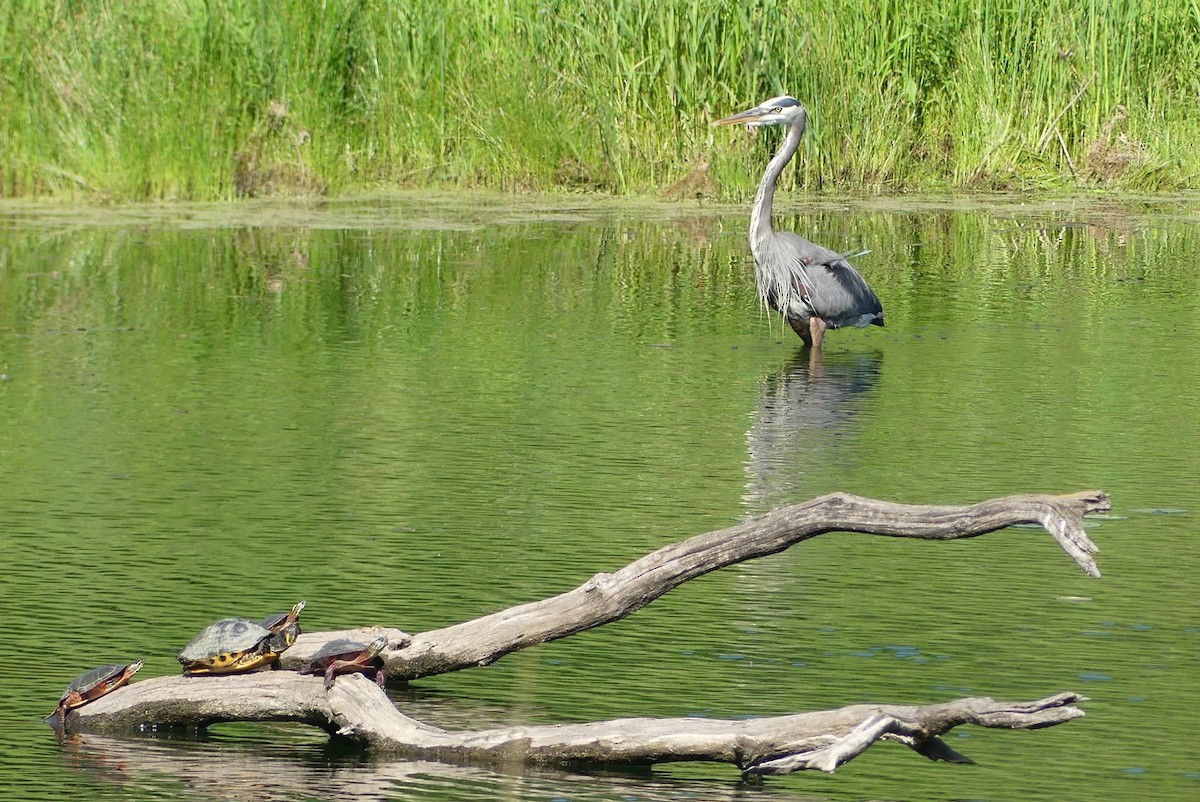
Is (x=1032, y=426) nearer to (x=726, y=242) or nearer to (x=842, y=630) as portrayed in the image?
(x=842, y=630)

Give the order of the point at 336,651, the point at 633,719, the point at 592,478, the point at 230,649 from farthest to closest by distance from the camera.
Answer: the point at 592,478
the point at 230,649
the point at 336,651
the point at 633,719

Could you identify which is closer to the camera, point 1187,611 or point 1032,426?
point 1187,611

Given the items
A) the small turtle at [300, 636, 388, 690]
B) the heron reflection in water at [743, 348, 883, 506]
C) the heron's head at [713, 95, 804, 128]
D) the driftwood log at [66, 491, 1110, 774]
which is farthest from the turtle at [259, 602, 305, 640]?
the heron's head at [713, 95, 804, 128]

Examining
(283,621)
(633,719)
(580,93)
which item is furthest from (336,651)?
(580,93)

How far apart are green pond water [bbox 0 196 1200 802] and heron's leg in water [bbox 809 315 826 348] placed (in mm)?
137

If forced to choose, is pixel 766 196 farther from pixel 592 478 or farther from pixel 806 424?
pixel 592 478

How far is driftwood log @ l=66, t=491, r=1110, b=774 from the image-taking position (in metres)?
3.02

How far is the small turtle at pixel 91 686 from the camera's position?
3.50 meters

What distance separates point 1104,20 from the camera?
12.4 m

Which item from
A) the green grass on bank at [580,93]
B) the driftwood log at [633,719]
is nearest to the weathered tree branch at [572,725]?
the driftwood log at [633,719]

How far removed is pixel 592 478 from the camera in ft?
18.6

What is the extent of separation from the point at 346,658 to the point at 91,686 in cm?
45

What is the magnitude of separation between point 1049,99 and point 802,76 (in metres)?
1.63

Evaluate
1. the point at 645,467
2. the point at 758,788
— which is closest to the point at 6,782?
the point at 758,788
